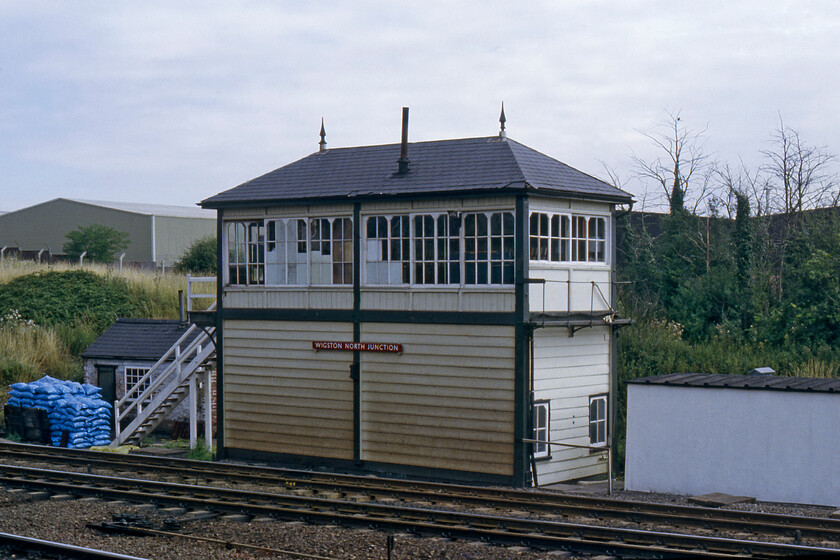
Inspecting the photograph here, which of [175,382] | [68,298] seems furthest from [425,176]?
[68,298]

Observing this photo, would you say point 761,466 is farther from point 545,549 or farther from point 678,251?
point 678,251

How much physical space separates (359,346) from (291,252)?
2765mm

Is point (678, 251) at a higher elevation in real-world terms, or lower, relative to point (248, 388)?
higher

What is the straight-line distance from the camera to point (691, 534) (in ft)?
38.0

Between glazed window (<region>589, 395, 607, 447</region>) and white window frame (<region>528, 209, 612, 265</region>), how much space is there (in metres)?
2.74

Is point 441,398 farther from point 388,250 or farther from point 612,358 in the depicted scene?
point 612,358

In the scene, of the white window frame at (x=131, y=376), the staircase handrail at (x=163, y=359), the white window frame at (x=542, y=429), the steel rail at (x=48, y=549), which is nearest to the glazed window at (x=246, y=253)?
the staircase handrail at (x=163, y=359)

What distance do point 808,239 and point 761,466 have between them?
14129 mm

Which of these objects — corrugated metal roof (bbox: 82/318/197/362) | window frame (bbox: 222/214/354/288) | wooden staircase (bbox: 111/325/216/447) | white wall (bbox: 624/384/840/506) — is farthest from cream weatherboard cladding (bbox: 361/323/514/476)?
corrugated metal roof (bbox: 82/318/197/362)

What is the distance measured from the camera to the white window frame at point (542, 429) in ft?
55.9

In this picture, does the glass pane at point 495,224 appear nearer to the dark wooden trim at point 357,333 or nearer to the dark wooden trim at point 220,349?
the dark wooden trim at point 357,333

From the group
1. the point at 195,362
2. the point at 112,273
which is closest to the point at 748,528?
the point at 195,362

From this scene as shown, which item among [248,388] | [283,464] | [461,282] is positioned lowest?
[283,464]

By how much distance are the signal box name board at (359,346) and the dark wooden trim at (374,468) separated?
2210mm
